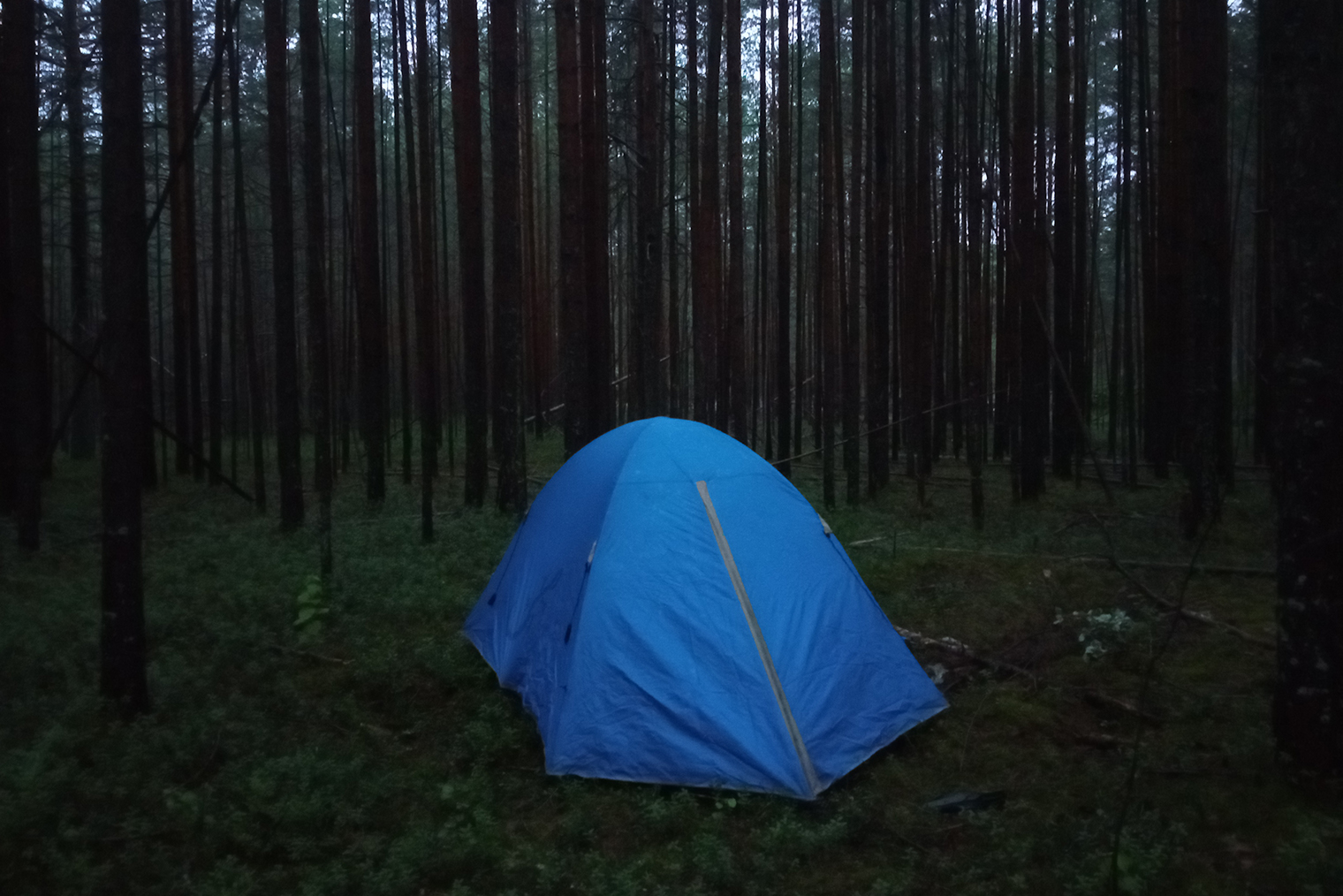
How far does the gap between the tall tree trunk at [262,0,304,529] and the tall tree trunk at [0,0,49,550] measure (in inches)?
95.6

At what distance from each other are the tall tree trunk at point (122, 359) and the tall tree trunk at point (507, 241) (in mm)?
Result: 6223

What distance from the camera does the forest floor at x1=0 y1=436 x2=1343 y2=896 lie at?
4422mm

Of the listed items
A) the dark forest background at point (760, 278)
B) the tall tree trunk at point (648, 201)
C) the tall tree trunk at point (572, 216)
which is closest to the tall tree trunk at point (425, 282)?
the dark forest background at point (760, 278)

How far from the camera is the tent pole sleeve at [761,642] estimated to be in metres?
5.29

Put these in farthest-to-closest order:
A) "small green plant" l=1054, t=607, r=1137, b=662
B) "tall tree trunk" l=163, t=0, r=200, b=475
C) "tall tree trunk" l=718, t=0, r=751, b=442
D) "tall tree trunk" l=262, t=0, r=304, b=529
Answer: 1. "tall tree trunk" l=718, t=0, r=751, b=442
2. "tall tree trunk" l=163, t=0, r=200, b=475
3. "tall tree trunk" l=262, t=0, r=304, b=529
4. "small green plant" l=1054, t=607, r=1137, b=662

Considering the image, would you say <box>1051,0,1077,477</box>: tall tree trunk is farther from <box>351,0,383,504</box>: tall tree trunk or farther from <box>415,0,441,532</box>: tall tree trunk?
<box>351,0,383,504</box>: tall tree trunk

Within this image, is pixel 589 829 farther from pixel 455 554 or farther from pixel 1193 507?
pixel 1193 507

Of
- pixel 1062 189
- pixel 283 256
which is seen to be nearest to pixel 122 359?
pixel 283 256

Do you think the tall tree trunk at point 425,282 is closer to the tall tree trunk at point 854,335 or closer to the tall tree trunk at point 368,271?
the tall tree trunk at point 368,271

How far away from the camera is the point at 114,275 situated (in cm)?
578

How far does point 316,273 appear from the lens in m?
11.4

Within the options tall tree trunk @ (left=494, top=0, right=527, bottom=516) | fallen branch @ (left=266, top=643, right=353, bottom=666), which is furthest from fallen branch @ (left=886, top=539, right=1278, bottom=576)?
fallen branch @ (left=266, top=643, right=353, bottom=666)

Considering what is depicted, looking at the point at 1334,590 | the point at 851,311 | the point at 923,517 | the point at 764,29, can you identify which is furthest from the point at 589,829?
the point at 764,29

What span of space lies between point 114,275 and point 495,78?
726 cm
